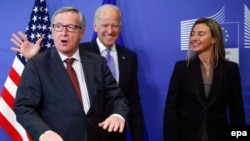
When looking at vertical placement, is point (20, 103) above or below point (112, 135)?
above

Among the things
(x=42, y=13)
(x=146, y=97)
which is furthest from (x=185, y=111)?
(x=42, y=13)

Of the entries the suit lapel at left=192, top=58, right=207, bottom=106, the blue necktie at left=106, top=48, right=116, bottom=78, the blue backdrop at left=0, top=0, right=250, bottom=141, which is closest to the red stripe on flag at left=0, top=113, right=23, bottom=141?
the blue backdrop at left=0, top=0, right=250, bottom=141

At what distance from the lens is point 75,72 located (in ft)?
5.43

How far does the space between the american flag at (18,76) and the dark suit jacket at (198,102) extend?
1.19m

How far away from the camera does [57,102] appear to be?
1536mm

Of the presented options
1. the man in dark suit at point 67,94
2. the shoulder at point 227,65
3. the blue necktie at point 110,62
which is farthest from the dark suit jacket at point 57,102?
the shoulder at point 227,65

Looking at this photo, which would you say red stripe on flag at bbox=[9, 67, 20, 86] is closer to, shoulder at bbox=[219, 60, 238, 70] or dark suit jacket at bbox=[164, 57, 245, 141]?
dark suit jacket at bbox=[164, 57, 245, 141]

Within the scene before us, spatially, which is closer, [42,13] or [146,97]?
[42,13]

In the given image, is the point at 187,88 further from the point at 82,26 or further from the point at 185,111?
the point at 82,26

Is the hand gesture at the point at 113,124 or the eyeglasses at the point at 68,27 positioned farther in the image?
the eyeglasses at the point at 68,27

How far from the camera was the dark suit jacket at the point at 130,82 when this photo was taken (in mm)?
2332

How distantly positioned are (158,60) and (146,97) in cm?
39

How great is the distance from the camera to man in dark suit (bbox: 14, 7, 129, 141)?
4.90 ft

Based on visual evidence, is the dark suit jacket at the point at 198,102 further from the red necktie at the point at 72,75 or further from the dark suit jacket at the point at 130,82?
the red necktie at the point at 72,75
